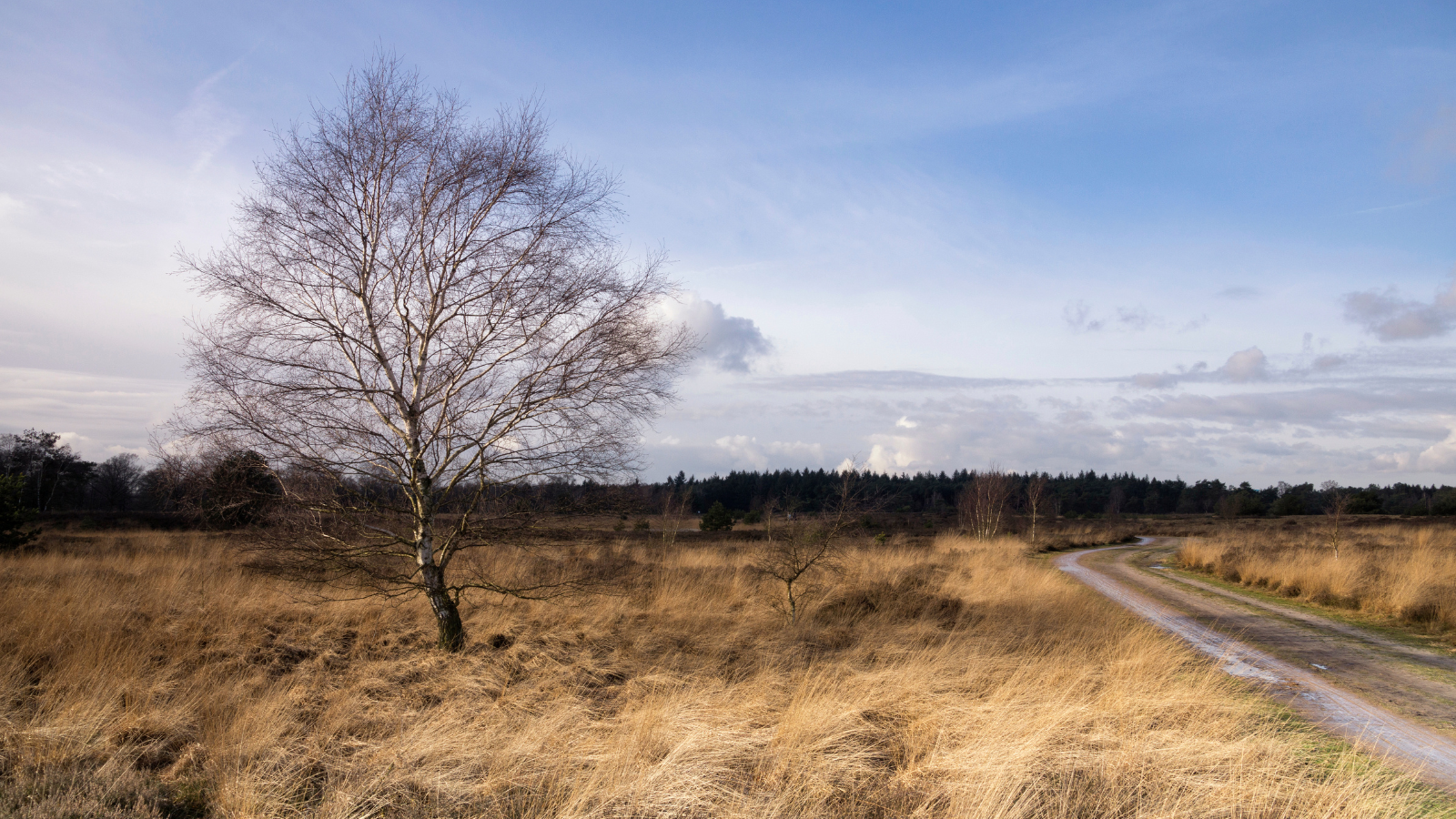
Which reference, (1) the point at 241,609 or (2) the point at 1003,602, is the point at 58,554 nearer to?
(1) the point at 241,609

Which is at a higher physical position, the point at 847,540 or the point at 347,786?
the point at 847,540

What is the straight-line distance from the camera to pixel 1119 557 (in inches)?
1136

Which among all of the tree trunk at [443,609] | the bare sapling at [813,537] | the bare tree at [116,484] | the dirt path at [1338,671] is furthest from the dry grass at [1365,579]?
the bare tree at [116,484]

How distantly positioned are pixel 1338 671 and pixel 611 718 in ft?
28.9

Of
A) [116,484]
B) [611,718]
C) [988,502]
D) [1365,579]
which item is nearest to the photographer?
[611,718]

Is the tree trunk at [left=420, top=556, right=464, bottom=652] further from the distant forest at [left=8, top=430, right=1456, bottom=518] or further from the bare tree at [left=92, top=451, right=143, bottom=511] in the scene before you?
the bare tree at [left=92, top=451, right=143, bottom=511]

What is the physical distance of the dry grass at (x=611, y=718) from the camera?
4.72 metres

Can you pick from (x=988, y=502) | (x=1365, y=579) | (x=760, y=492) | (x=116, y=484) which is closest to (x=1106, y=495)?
(x=760, y=492)

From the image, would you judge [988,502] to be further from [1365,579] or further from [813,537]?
[813,537]

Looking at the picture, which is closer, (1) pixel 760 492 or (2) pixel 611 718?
(2) pixel 611 718

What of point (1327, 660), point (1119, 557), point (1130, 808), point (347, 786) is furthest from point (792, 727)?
point (1119, 557)

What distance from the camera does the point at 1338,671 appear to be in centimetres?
836

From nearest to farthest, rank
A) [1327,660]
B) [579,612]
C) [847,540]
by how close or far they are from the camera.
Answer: [1327,660], [579,612], [847,540]

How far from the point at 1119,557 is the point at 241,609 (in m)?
30.5
